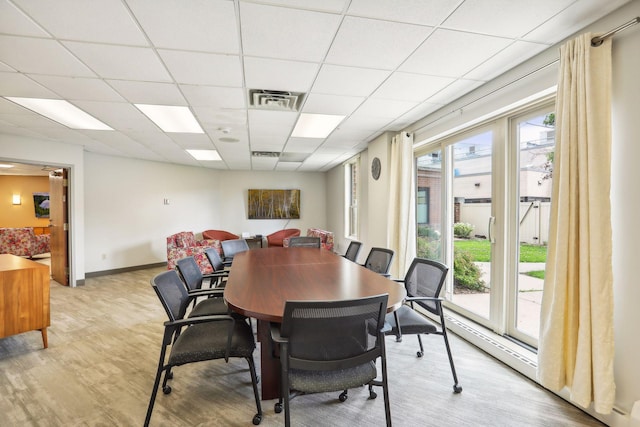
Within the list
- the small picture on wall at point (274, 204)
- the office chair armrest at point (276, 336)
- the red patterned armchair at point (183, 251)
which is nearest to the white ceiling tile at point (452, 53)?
the office chair armrest at point (276, 336)

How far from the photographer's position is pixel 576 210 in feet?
5.98

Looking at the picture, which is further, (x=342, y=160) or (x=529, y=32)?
(x=342, y=160)

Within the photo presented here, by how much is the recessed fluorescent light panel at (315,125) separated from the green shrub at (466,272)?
231 centimetres

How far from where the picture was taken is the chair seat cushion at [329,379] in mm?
1394

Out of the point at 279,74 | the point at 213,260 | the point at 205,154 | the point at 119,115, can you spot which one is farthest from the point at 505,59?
the point at 205,154

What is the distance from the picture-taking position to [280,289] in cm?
195

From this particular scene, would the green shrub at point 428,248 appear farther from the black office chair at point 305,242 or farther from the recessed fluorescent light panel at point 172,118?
the recessed fluorescent light panel at point 172,118

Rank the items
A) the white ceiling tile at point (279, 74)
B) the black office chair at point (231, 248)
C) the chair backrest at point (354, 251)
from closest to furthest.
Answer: the white ceiling tile at point (279, 74) < the chair backrest at point (354, 251) < the black office chair at point (231, 248)

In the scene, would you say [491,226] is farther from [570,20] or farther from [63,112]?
[63,112]

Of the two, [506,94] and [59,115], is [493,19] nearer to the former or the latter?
[506,94]

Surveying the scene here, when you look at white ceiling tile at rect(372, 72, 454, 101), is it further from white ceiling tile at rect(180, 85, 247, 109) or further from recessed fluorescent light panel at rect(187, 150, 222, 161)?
recessed fluorescent light panel at rect(187, 150, 222, 161)

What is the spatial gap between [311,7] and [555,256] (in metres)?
2.27

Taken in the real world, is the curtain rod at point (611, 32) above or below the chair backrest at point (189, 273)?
above

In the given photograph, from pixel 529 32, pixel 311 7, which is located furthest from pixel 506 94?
pixel 311 7
